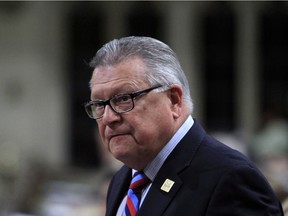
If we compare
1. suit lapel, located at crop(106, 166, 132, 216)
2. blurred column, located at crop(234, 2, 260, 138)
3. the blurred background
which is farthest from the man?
blurred column, located at crop(234, 2, 260, 138)

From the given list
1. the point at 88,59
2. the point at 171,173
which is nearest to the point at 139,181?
the point at 171,173

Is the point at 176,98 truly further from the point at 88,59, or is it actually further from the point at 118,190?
the point at 88,59

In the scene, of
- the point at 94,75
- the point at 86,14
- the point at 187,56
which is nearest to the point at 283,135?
the point at 187,56

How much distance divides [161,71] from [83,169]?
1081 centimetres

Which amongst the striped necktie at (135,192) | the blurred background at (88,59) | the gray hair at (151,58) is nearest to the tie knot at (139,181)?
the striped necktie at (135,192)

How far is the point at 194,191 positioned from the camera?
138 inches

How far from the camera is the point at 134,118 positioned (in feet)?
11.7

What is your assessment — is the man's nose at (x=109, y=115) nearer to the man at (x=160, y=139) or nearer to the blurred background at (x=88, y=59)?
the man at (x=160, y=139)

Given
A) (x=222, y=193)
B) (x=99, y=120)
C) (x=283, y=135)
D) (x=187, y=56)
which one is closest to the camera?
(x=222, y=193)

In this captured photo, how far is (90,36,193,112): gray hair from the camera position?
143 inches

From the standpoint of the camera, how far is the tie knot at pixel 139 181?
374 centimetres

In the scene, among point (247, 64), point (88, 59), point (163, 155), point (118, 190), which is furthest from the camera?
point (247, 64)

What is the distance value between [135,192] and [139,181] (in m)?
0.05

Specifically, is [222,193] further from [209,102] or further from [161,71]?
[209,102]
